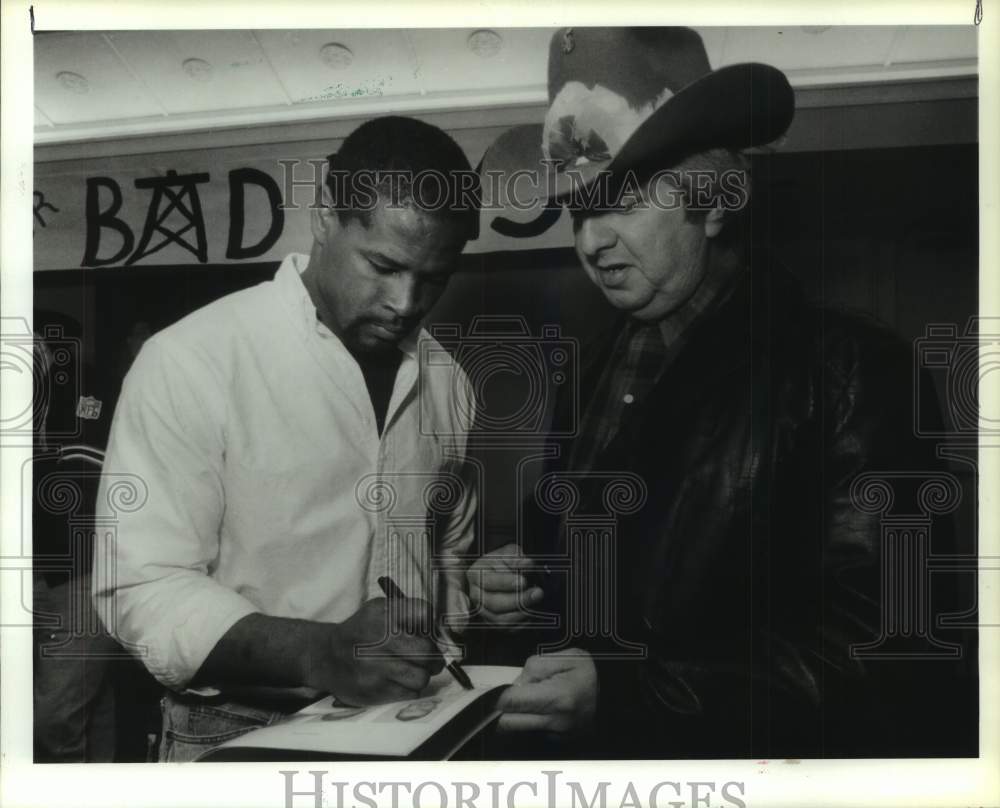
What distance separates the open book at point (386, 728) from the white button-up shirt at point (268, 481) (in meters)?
0.28

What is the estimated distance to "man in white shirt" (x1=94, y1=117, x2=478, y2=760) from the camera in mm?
3029

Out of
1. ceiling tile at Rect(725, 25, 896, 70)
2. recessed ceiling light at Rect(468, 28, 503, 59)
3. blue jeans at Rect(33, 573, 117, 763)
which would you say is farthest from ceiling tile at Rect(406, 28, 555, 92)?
blue jeans at Rect(33, 573, 117, 763)

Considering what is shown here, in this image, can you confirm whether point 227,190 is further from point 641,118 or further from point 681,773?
point 681,773

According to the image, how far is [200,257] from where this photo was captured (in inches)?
121

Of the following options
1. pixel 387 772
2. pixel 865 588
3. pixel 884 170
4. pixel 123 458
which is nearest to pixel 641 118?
pixel 884 170

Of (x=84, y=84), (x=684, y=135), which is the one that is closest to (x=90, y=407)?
(x=84, y=84)

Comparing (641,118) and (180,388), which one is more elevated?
(641,118)

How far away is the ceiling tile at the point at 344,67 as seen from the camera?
305 centimetres

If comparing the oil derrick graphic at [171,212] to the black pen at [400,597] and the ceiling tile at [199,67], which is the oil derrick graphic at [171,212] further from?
the black pen at [400,597]

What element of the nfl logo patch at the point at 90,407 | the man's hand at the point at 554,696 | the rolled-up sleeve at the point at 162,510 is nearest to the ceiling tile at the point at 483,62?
the rolled-up sleeve at the point at 162,510

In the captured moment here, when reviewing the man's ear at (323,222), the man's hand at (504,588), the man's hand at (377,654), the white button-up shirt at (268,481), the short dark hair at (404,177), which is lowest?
the man's hand at (377,654)

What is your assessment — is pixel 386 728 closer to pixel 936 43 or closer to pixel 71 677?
pixel 71 677

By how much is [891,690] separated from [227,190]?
9.32 feet

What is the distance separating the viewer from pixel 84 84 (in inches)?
122
